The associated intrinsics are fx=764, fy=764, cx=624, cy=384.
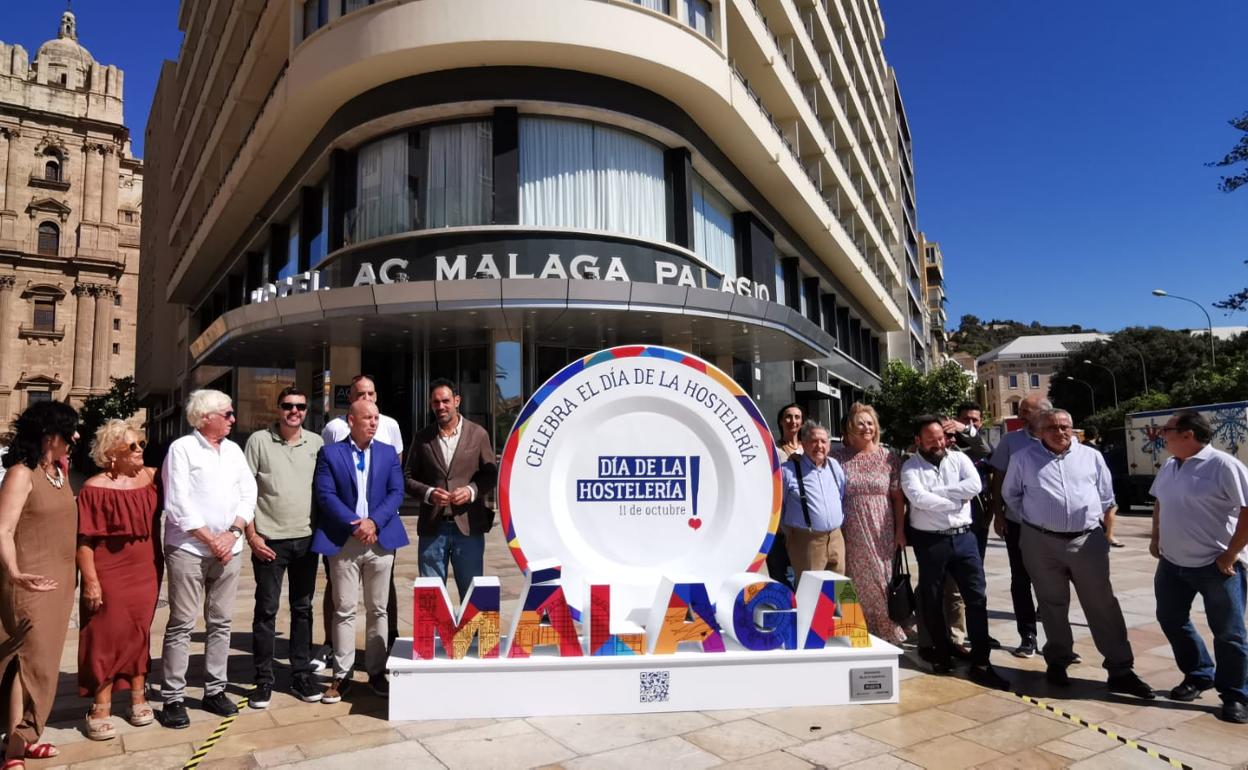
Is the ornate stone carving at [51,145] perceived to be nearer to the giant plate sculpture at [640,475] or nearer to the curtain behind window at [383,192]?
the curtain behind window at [383,192]

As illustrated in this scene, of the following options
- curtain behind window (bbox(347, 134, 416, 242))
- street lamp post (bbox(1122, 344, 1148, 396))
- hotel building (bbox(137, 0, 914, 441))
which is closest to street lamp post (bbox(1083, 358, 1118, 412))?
street lamp post (bbox(1122, 344, 1148, 396))

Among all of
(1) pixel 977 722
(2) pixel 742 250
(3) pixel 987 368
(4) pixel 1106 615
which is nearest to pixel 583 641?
(1) pixel 977 722

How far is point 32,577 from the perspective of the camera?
387cm

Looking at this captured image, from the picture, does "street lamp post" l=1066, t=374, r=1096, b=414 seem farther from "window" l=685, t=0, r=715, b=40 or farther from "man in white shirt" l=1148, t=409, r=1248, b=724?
"man in white shirt" l=1148, t=409, r=1248, b=724

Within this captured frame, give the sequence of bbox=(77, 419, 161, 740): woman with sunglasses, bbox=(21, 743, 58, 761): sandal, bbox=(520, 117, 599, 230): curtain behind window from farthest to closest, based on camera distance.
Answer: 1. bbox=(520, 117, 599, 230): curtain behind window
2. bbox=(77, 419, 161, 740): woman with sunglasses
3. bbox=(21, 743, 58, 761): sandal

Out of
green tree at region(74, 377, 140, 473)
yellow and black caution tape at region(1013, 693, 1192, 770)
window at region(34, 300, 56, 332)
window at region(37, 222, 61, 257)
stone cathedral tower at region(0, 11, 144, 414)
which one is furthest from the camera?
window at region(37, 222, 61, 257)

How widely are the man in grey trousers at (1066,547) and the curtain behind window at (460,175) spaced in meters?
13.1

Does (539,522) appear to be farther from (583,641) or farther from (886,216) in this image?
(886,216)

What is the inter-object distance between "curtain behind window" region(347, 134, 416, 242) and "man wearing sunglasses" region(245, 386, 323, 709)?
1260 centimetres

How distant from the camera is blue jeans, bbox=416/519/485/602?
5250 millimetres

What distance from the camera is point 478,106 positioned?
650 inches

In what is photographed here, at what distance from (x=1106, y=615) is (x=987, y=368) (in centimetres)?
11086

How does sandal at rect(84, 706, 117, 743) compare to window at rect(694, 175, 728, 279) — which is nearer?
sandal at rect(84, 706, 117, 743)

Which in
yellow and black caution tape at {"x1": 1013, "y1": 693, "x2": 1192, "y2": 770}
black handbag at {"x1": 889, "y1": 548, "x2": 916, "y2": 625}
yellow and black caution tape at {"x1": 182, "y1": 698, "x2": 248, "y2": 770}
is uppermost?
black handbag at {"x1": 889, "y1": 548, "x2": 916, "y2": 625}
